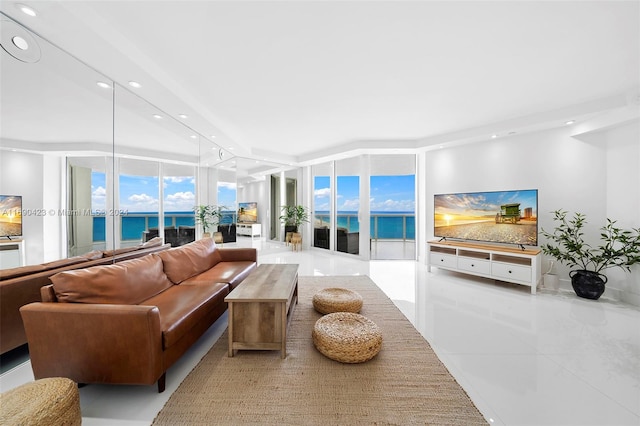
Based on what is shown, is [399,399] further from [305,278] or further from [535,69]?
[535,69]

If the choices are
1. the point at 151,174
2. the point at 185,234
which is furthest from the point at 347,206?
the point at 151,174

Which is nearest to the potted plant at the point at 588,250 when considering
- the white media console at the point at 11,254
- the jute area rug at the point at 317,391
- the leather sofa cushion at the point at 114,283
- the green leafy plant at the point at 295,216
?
the jute area rug at the point at 317,391

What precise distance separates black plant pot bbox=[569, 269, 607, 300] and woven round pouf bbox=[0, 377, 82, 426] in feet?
17.1

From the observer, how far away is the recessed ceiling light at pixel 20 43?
1.83 metres

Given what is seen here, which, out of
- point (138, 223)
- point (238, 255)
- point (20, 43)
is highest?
point (20, 43)

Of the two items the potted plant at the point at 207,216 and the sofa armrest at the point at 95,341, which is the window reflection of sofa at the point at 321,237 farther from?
the sofa armrest at the point at 95,341

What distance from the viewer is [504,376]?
1809mm

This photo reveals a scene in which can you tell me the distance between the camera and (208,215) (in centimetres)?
509

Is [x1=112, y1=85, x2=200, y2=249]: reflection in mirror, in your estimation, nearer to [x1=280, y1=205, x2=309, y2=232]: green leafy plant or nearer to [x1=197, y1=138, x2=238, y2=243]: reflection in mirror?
[x1=197, y1=138, x2=238, y2=243]: reflection in mirror

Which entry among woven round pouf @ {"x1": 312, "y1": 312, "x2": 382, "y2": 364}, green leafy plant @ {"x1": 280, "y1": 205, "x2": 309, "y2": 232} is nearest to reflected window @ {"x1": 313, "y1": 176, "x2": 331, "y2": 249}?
green leafy plant @ {"x1": 280, "y1": 205, "x2": 309, "y2": 232}

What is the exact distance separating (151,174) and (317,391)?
12.5ft

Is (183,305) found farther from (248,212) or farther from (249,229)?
(248,212)

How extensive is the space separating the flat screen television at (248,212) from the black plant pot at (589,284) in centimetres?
652

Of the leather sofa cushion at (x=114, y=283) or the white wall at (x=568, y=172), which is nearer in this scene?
the leather sofa cushion at (x=114, y=283)
